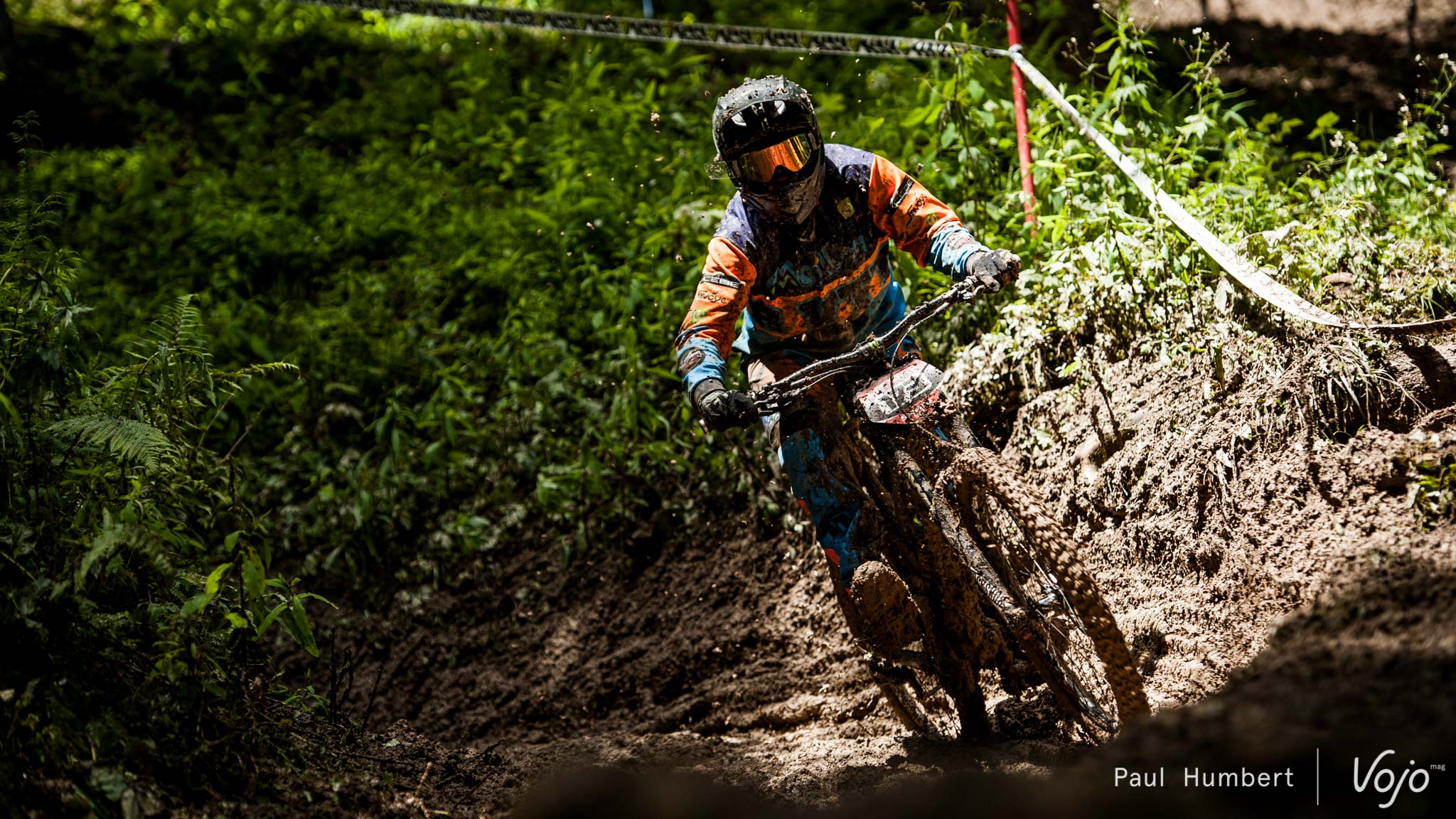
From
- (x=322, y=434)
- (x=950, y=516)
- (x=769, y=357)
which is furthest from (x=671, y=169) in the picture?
(x=950, y=516)

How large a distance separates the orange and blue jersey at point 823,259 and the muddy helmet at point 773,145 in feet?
0.41

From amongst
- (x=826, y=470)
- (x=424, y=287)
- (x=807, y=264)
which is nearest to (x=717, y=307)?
(x=807, y=264)

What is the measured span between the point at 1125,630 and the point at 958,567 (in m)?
0.94

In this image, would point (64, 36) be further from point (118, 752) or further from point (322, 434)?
point (118, 752)

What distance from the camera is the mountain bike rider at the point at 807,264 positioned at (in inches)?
161

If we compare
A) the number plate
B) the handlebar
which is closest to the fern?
the handlebar

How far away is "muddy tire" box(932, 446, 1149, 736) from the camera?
3320 mm

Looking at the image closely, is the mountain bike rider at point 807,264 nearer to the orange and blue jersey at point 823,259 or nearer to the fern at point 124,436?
the orange and blue jersey at point 823,259

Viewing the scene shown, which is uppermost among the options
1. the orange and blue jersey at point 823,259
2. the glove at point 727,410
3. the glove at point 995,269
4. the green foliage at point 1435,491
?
the orange and blue jersey at point 823,259

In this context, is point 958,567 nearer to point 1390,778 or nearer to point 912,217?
point 912,217

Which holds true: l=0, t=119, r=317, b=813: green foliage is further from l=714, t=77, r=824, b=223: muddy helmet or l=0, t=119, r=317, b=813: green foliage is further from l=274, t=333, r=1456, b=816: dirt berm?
l=714, t=77, r=824, b=223: muddy helmet

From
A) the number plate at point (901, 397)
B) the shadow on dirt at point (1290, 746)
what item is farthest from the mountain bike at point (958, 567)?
the shadow on dirt at point (1290, 746)

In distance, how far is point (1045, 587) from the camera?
369 cm

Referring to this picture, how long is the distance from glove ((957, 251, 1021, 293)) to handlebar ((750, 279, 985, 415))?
40 mm
